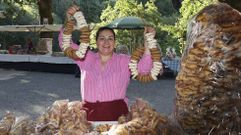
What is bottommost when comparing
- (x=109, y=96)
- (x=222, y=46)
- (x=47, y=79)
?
(x=47, y=79)

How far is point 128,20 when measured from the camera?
17.7m

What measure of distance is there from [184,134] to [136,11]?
21.3 m

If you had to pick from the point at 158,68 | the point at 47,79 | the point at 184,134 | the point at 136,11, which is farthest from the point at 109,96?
the point at 136,11

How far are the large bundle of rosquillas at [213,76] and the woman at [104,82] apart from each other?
0.92 meters

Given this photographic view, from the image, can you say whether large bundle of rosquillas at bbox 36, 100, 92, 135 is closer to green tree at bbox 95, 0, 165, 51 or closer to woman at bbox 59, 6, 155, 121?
woman at bbox 59, 6, 155, 121

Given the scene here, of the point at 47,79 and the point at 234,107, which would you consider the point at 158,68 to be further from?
the point at 47,79

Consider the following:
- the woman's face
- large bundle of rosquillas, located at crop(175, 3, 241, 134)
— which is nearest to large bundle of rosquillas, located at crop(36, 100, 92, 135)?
large bundle of rosquillas, located at crop(175, 3, 241, 134)

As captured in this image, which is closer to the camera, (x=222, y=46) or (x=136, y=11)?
(x=222, y=46)

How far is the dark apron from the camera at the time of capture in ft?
8.52

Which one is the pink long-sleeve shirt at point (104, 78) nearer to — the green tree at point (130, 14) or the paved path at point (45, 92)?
the paved path at point (45, 92)

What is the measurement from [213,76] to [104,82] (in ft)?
3.66

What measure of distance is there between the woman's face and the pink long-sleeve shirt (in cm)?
4

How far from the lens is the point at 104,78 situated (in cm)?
270

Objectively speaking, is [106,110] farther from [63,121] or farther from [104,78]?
[63,121]
